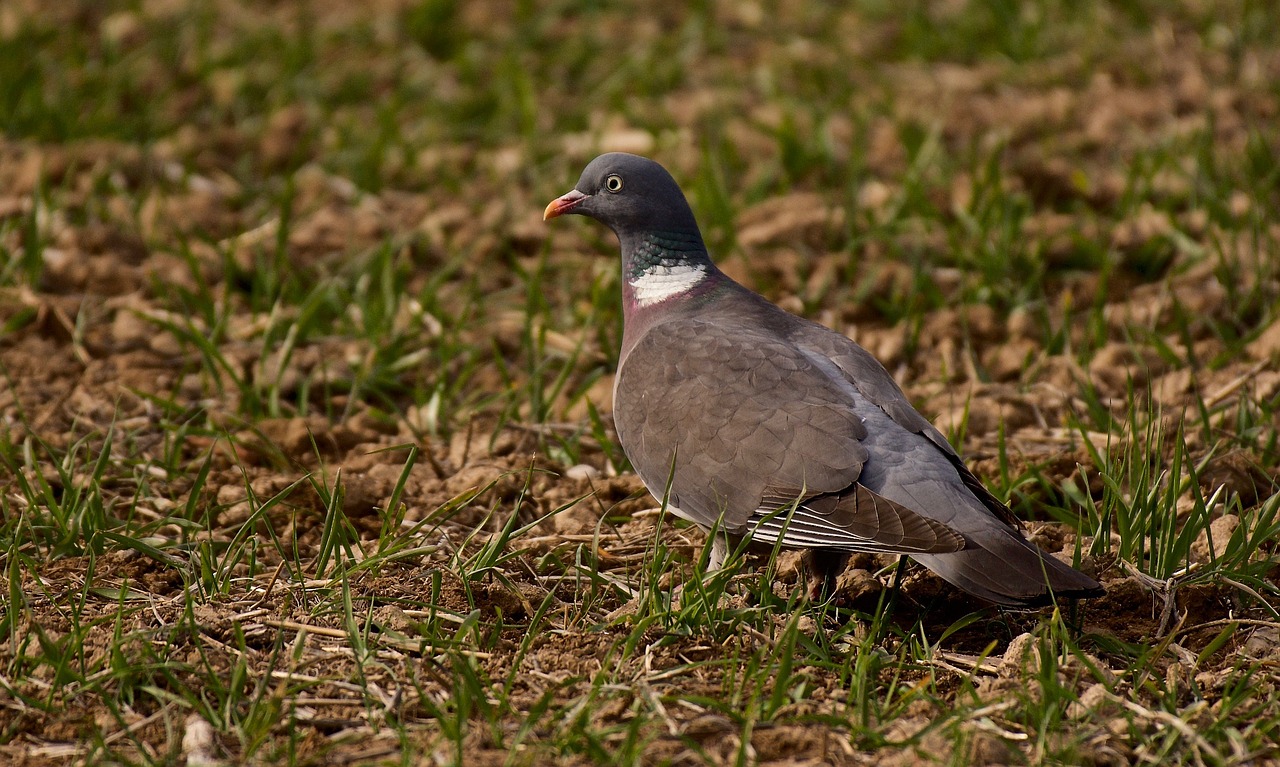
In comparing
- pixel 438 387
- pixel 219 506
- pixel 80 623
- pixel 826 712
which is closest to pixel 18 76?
pixel 438 387

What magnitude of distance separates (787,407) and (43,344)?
289cm

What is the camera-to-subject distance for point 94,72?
7.09 m

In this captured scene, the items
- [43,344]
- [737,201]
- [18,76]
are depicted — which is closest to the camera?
[43,344]

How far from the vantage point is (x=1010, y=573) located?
3012 mm

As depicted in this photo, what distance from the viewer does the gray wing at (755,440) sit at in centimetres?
321

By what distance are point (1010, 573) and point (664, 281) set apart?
1.58 m

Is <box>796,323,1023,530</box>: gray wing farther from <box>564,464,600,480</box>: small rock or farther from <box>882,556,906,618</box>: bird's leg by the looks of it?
<box>564,464,600,480</box>: small rock

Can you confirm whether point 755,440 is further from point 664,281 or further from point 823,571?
point 664,281

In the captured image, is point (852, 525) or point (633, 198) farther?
point (633, 198)

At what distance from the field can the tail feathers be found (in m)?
0.13

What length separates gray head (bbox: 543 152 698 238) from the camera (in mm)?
4246

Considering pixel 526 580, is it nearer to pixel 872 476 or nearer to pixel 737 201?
pixel 872 476

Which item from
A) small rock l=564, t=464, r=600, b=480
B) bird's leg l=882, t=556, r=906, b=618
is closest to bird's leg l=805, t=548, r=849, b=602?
bird's leg l=882, t=556, r=906, b=618

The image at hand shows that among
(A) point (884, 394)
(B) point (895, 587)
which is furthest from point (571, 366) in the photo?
(B) point (895, 587)
